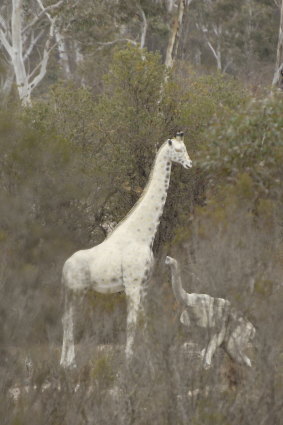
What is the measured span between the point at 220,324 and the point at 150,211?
2.04m

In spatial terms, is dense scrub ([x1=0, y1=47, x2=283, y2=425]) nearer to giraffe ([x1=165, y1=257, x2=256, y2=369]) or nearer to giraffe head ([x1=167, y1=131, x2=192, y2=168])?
giraffe ([x1=165, y1=257, x2=256, y2=369])

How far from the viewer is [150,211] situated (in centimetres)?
884

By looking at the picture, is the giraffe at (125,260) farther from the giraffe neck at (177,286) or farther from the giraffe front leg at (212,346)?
the giraffe front leg at (212,346)

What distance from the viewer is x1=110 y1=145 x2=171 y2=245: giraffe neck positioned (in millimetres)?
8773

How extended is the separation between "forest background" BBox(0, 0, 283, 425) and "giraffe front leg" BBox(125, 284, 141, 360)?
0.10 m

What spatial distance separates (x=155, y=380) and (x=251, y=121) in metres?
6.17

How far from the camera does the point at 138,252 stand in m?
8.63

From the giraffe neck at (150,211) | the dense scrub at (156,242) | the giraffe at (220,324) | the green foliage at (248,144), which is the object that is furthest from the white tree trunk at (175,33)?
the giraffe at (220,324)

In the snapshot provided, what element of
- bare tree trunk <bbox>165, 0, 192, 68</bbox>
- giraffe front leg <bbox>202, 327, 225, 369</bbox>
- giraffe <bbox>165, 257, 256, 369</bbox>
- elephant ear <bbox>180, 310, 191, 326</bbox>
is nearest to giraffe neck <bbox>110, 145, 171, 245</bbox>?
giraffe <bbox>165, 257, 256, 369</bbox>

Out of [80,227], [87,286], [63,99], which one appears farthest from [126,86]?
[87,286]

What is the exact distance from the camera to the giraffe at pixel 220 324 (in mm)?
6977

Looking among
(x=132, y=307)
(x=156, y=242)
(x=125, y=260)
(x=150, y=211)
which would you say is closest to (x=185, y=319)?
(x=132, y=307)

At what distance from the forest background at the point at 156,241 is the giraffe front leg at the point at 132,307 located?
0.10 meters

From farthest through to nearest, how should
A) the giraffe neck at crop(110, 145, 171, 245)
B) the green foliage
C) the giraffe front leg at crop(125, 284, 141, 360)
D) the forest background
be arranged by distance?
the green foliage < the giraffe neck at crop(110, 145, 171, 245) < the giraffe front leg at crop(125, 284, 141, 360) < the forest background
